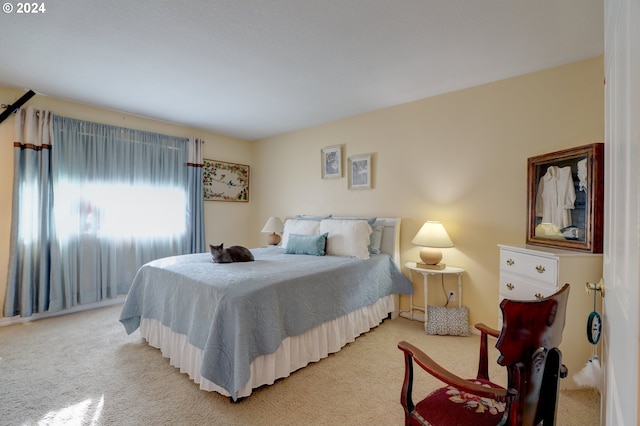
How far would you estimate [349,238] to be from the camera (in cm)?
317

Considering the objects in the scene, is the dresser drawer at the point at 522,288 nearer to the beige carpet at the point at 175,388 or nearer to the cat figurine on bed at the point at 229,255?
the beige carpet at the point at 175,388

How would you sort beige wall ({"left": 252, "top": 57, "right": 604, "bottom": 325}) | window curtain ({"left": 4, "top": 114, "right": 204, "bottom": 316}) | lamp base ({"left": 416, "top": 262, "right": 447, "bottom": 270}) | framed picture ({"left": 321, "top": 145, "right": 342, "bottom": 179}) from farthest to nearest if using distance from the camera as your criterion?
framed picture ({"left": 321, "top": 145, "right": 342, "bottom": 179}) < window curtain ({"left": 4, "top": 114, "right": 204, "bottom": 316}) < lamp base ({"left": 416, "top": 262, "right": 447, "bottom": 270}) < beige wall ({"left": 252, "top": 57, "right": 604, "bottom": 325})

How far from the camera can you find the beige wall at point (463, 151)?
8.21ft

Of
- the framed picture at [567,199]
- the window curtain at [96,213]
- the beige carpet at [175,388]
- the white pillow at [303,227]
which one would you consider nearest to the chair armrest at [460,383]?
the beige carpet at [175,388]

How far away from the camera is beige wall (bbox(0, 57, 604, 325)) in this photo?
250cm

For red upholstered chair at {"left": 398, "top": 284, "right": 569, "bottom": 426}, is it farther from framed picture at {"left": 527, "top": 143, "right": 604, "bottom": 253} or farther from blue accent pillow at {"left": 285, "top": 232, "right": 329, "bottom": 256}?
blue accent pillow at {"left": 285, "top": 232, "right": 329, "bottom": 256}

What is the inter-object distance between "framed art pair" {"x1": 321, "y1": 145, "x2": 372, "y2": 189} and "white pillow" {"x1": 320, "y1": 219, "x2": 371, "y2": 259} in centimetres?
73

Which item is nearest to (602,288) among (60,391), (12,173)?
(60,391)

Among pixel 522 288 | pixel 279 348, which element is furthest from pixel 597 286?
pixel 279 348

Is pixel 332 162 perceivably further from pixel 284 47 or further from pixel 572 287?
pixel 572 287

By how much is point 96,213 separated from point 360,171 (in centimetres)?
334

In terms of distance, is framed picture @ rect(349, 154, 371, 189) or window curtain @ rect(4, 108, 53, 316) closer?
window curtain @ rect(4, 108, 53, 316)

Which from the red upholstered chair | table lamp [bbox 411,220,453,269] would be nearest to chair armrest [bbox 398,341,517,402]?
the red upholstered chair

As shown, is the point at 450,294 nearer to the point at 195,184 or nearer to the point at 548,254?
the point at 548,254
